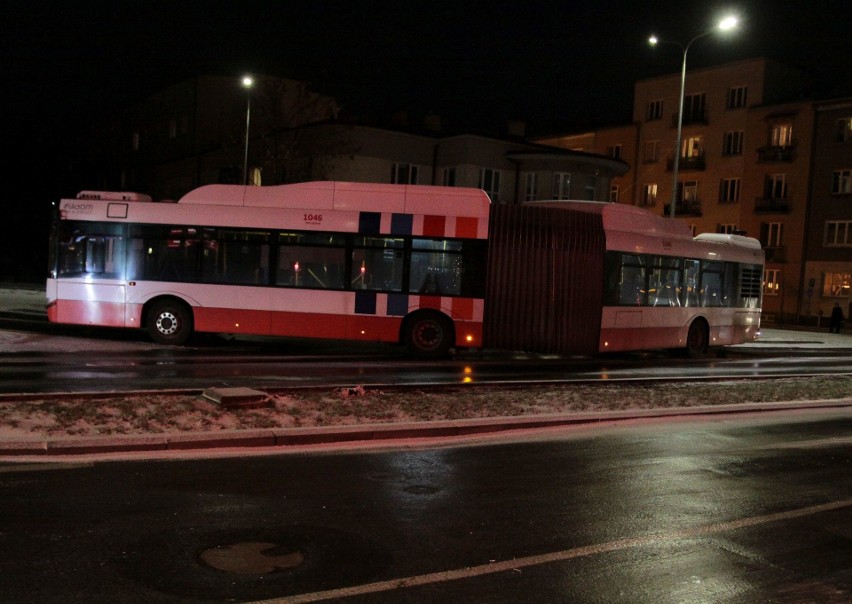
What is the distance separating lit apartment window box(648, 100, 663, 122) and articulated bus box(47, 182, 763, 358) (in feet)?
145

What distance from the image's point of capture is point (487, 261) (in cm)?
1844

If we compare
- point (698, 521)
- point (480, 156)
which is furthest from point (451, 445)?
point (480, 156)

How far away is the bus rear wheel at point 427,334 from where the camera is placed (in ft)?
59.9

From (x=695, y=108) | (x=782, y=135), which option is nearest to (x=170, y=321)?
(x=782, y=135)

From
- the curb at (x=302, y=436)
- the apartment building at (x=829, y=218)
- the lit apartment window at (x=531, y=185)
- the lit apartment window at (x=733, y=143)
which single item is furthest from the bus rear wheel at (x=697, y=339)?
the lit apartment window at (x=733, y=143)

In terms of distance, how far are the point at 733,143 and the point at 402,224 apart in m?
43.3

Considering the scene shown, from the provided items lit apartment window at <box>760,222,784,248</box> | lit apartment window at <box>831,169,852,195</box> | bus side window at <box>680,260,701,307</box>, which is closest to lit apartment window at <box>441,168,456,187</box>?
lit apartment window at <box>760,222,784,248</box>

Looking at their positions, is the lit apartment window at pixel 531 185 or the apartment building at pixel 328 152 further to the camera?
the lit apartment window at pixel 531 185

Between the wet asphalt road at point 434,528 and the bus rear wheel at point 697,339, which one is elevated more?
the bus rear wheel at point 697,339

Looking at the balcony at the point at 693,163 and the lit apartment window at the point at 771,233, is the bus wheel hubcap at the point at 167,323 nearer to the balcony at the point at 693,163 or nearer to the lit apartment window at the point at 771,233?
the lit apartment window at the point at 771,233

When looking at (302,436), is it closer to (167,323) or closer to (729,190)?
(167,323)

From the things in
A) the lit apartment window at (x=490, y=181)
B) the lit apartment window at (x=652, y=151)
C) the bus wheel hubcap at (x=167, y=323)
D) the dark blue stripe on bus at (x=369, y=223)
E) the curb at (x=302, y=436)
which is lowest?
the curb at (x=302, y=436)

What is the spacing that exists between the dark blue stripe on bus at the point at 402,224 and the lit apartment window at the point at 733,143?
42.7 meters

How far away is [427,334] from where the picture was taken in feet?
60.4
